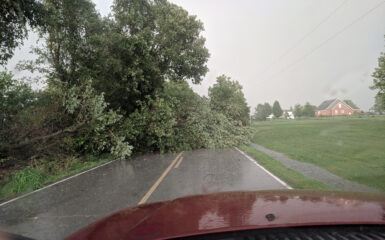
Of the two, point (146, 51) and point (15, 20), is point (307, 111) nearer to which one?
point (146, 51)

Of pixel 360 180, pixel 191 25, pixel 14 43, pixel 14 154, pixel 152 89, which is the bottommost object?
pixel 360 180

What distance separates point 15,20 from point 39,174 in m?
6.65

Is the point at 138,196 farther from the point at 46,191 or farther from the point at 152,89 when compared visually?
the point at 152,89

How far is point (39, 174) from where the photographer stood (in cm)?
891

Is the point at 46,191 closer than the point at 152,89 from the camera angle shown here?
Yes

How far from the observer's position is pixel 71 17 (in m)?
15.8

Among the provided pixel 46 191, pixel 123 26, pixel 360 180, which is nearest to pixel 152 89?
pixel 123 26

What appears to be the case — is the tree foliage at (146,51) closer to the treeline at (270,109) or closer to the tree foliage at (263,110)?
the tree foliage at (263,110)

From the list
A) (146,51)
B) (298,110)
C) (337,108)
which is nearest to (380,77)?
(146,51)

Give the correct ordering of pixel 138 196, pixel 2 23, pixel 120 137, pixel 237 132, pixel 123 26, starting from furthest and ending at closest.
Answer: pixel 123 26 < pixel 237 132 < pixel 120 137 < pixel 2 23 < pixel 138 196

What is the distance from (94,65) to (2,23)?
7.27 meters

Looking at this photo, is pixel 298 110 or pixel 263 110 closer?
pixel 298 110

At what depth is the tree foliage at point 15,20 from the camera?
8820mm

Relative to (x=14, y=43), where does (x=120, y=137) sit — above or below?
below
